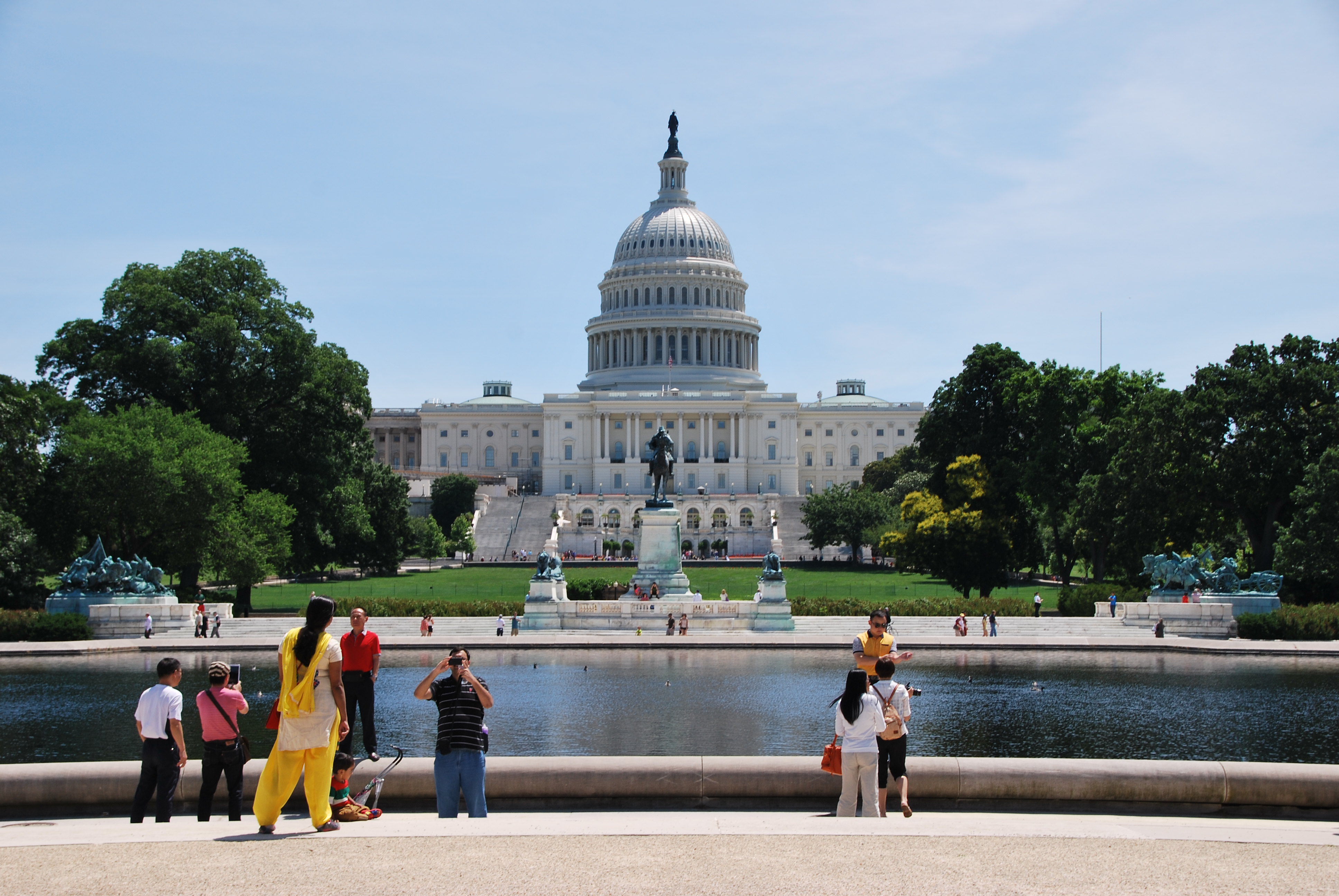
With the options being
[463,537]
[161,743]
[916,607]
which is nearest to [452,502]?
[463,537]

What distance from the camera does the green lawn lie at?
172ft

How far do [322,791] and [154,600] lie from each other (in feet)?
100

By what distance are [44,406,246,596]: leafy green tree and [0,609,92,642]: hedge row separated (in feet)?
24.0

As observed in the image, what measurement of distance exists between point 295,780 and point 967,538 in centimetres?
4308

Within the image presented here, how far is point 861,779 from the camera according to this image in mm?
11281

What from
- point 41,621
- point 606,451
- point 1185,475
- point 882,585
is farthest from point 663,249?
point 41,621

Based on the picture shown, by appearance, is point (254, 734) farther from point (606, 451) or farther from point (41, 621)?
point (606, 451)

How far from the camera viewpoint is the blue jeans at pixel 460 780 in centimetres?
1105

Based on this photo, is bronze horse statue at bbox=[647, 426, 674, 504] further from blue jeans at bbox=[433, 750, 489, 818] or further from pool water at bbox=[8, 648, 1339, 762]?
blue jeans at bbox=[433, 750, 489, 818]

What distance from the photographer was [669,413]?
134 m

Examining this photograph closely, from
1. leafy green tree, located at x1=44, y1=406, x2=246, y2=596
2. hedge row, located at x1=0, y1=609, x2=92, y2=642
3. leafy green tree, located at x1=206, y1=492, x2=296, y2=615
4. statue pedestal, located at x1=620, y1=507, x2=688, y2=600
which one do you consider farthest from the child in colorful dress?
leafy green tree, located at x1=206, y1=492, x2=296, y2=615

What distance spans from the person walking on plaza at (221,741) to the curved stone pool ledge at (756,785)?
2.19 ft

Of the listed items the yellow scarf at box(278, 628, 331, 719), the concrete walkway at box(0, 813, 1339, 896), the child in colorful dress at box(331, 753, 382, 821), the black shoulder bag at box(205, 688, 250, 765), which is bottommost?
the concrete walkway at box(0, 813, 1339, 896)

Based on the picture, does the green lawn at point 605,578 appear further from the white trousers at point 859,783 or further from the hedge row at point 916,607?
the white trousers at point 859,783
